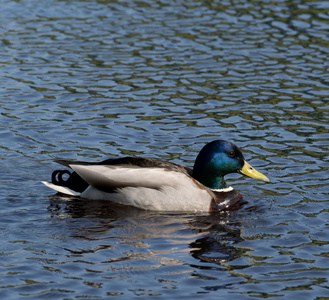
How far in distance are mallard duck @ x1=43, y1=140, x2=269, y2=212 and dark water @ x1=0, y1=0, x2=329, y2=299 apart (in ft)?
0.64

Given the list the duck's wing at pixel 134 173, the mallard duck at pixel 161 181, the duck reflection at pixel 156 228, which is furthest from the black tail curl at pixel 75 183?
the duck's wing at pixel 134 173

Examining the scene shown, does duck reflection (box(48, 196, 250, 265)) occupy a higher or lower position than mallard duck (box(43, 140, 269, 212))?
lower

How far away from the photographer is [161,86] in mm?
16016

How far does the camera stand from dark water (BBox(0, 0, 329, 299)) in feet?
28.5

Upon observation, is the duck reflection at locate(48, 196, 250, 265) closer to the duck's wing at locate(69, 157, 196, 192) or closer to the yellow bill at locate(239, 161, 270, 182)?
the duck's wing at locate(69, 157, 196, 192)

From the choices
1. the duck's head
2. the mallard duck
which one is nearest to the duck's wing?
the mallard duck

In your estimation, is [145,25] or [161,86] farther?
[145,25]

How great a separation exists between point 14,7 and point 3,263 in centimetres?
1369

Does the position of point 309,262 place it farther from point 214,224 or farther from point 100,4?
point 100,4

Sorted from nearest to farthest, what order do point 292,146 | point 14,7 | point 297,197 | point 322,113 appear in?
point 297,197 < point 292,146 < point 322,113 < point 14,7

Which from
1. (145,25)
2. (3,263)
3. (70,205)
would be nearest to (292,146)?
(70,205)

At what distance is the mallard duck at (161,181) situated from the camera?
10820 millimetres

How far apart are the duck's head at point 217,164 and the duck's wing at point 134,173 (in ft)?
0.91

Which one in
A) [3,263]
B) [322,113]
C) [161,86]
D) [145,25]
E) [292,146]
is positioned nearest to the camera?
[3,263]
